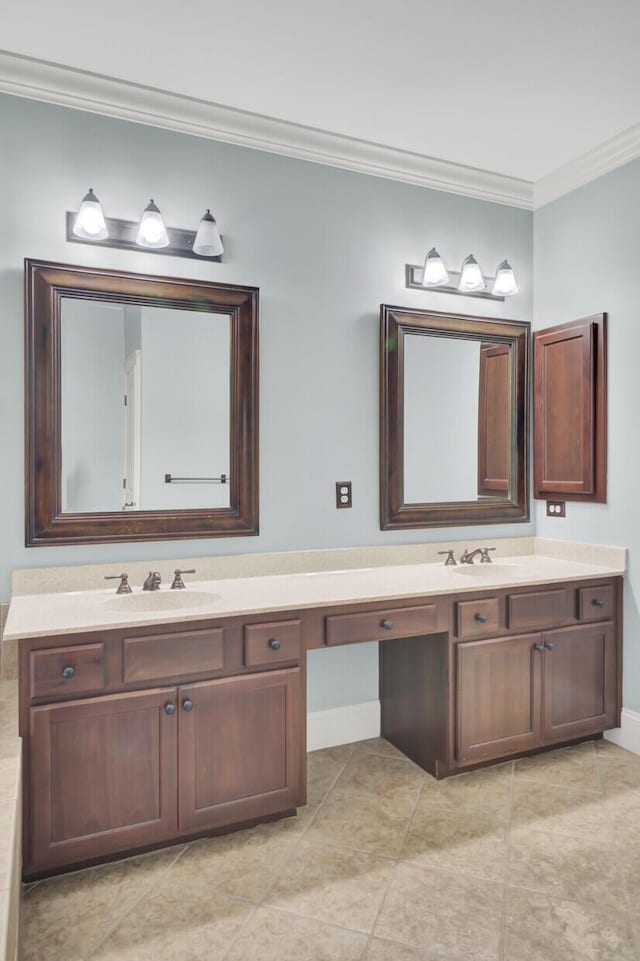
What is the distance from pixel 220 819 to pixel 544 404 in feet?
7.94

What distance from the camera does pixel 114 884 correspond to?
1.91 metres

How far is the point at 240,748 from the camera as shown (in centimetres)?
211

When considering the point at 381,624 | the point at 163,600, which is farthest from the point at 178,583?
the point at 381,624

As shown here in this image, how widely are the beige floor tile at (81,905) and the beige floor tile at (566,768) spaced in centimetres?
146

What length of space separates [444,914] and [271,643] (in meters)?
0.92

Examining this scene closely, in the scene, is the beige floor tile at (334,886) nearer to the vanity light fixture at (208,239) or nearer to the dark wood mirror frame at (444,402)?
the dark wood mirror frame at (444,402)

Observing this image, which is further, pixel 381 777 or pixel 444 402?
pixel 444 402

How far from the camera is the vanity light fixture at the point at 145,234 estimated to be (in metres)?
2.29

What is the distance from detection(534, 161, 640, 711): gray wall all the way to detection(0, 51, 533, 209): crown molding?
0.41m

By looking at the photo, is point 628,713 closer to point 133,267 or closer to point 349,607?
point 349,607

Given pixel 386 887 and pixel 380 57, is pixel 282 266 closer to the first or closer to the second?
pixel 380 57

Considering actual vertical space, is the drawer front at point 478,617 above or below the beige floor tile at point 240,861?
above

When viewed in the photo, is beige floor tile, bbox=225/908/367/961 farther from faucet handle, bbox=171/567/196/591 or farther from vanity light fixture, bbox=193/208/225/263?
vanity light fixture, bbox=193/208/225/263

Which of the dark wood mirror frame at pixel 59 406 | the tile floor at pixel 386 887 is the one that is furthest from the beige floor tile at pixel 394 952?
the dark wood mirror frame at pixel 59 406
